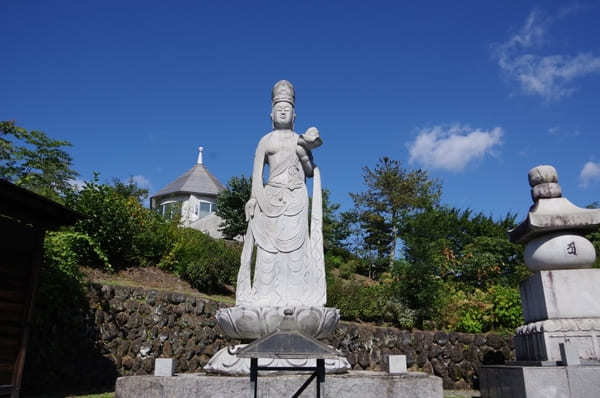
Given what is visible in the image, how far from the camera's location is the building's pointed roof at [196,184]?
1439 inches

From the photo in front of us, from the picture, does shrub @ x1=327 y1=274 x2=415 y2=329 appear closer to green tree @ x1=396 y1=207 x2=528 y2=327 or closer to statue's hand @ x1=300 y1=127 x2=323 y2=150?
green tree @ x1=396 y1=207 x2=528 y2=327

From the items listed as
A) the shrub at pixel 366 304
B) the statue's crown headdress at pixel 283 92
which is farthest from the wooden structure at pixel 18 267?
the shrub at pixel 366 304

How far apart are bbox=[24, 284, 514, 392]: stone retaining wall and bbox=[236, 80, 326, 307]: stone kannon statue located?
204 inches

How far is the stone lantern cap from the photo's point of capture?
6.14 meters

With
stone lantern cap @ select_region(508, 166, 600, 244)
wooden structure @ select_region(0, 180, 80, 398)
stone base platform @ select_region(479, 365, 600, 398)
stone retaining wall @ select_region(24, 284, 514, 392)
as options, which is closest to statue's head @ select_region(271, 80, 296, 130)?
wooden structure @ select_region(0, 180, 80, 398)

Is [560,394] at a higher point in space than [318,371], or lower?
lower

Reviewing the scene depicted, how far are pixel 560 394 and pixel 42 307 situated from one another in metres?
8.96

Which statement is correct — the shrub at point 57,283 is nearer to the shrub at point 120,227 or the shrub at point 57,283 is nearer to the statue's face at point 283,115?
the shrub at point 120,227

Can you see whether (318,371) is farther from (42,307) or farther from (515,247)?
(515,247)

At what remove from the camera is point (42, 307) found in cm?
870

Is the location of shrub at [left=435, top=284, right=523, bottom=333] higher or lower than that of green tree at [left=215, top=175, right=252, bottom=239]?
lower

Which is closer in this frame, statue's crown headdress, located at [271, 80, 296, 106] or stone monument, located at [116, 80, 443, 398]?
stone monument, located at [116, 80, 443, 398]

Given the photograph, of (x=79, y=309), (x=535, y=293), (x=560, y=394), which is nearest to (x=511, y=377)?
(x=560, y=394)

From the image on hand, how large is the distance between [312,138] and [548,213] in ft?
11.9
